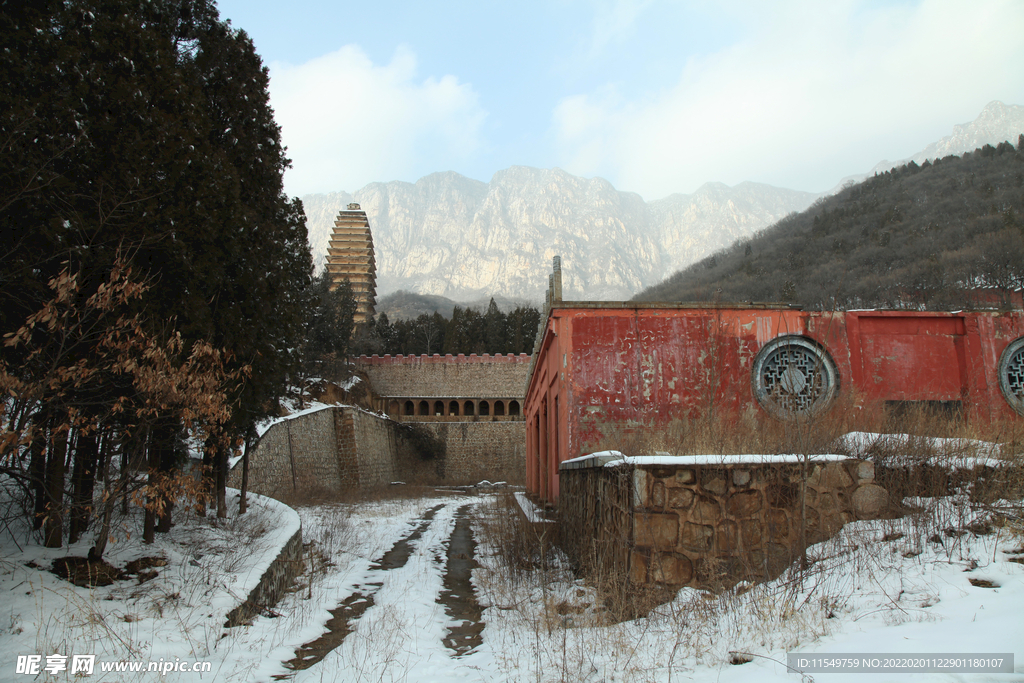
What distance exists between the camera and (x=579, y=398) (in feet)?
30.0

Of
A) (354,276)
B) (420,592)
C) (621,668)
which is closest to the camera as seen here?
(621,668)

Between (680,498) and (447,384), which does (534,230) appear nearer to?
(447,384)

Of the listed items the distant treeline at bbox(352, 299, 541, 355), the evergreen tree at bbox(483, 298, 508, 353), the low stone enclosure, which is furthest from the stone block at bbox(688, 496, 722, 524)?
the evergreen tree at bbox(483, 298, 508, 353)

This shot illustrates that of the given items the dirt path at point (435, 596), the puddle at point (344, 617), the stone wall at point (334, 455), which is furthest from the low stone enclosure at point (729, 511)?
the stone wall at point (334, 455)

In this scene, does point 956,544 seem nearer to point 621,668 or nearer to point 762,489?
point 762,489

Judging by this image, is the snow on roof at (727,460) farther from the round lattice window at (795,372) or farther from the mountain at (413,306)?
the mountain at (413,306)

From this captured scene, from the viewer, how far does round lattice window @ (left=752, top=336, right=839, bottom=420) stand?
9.41 m

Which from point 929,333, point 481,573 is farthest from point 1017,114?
point 481,573

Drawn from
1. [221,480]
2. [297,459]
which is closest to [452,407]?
[297,459]

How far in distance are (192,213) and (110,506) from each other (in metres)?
2.75

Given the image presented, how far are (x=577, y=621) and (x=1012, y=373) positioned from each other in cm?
1019

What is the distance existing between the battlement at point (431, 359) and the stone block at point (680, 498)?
1494 inches

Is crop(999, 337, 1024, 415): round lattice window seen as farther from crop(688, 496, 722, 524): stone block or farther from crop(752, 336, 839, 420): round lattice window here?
crop(688, 496, 722, 524): stone block

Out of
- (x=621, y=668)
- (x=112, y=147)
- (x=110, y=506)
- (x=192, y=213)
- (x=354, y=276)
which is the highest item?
(x=354, y=276)
